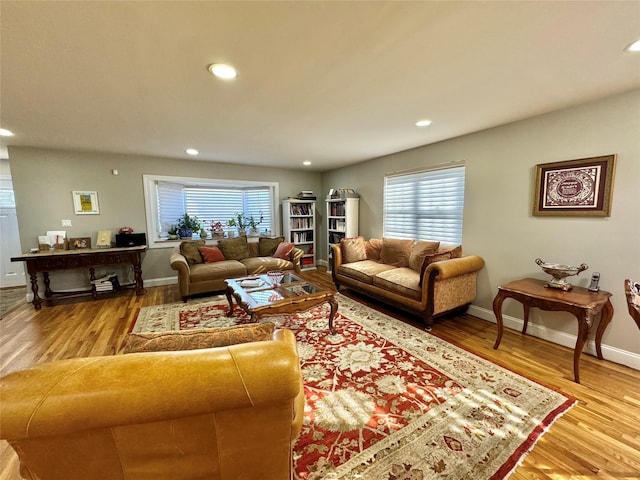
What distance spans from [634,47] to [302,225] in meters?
4.86

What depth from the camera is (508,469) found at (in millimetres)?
1307

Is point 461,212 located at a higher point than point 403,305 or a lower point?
higher

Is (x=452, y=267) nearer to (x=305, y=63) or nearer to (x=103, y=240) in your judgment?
(x=305, y=63)

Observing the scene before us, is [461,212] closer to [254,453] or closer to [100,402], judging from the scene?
[254,453]

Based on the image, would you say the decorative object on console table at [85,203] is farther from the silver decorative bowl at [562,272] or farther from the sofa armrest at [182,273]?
the silver decorative bowl at [562,272]

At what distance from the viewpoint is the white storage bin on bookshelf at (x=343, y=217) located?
16.2 ft

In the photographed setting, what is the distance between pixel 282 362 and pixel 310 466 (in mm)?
950

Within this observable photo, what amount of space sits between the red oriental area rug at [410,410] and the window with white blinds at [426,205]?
164 centimetres

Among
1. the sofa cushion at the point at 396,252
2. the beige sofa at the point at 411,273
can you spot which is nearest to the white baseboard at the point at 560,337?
the beige sofa at the point at 411,273

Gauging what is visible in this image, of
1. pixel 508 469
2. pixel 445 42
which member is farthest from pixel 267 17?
pixel 508 469

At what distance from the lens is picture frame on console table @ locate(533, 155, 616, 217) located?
2.21m

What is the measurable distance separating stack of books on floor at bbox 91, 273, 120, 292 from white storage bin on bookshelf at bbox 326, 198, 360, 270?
151 inches

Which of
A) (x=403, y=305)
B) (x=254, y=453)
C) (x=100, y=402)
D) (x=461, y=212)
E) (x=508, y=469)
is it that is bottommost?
(x=508, y=469)

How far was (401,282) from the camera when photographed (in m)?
3.08
